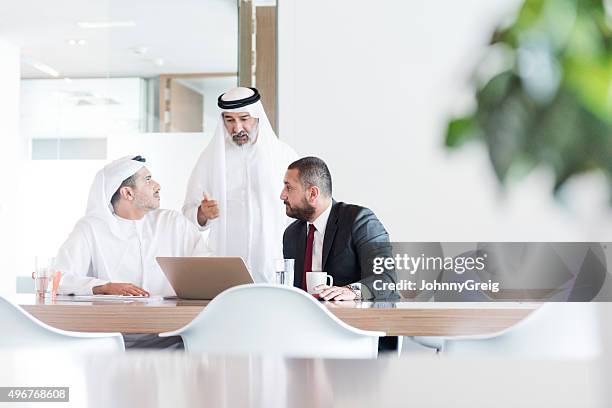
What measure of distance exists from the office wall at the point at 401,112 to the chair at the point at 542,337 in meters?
3.30

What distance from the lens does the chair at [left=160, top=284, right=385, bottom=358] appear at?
5.71ft

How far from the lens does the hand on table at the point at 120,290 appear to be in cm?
A: 248

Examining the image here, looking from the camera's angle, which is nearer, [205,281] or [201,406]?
[201,406]

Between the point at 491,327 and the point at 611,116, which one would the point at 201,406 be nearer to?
the point at 611,116

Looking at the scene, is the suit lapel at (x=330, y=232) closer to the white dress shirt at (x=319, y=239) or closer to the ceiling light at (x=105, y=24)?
the white dress shirt at (x=319, y=239)

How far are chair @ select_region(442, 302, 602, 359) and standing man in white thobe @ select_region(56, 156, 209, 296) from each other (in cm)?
151

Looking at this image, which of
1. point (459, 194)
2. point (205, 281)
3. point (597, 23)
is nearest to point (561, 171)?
point (597, 23)

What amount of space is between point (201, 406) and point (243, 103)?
3737mm

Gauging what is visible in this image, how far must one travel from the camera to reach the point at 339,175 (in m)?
5.10

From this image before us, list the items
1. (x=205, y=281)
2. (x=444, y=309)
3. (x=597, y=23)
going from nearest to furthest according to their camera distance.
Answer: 1. (x=597, y=23)
2. (x=444, y=309)
3. (x=205, y=281)

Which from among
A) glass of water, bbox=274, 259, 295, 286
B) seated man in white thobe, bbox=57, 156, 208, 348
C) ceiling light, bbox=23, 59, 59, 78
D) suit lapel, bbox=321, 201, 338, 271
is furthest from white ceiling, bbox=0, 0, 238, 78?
glass of water, bbox=274, 259, 295, 286

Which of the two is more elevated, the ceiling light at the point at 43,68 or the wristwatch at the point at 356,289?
the ceiling light at the point at 43,68

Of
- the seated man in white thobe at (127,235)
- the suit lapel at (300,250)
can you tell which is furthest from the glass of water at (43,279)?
the suit lapel at (300,250)

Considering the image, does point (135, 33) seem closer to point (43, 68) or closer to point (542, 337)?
point (43, 68)
